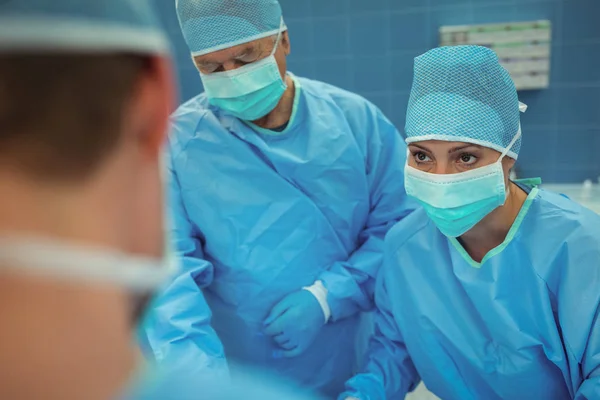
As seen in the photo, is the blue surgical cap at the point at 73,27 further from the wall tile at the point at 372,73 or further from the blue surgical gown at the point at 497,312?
the wall tile at the point at 372,73

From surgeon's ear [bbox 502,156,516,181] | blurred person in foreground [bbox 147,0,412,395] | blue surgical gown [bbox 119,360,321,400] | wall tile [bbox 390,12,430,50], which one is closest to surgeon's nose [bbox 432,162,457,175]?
surgeon's ear [bbox 502,156,516,181]

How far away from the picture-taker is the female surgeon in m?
1.08

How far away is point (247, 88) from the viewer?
1.32 metres

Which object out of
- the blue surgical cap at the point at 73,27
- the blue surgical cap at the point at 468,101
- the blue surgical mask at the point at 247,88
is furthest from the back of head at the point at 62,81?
the blue surgical mask at the point at 247,88

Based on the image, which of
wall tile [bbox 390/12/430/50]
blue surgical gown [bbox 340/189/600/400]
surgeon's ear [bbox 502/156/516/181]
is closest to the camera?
blue surgical gown [bbox 340/189/600/400]

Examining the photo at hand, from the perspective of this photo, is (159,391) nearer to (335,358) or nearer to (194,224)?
(194,224)

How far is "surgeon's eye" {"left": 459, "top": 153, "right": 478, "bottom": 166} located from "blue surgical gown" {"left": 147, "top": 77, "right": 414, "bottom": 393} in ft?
1.14

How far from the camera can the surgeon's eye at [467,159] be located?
1.14m

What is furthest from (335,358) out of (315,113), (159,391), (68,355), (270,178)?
(68,355)

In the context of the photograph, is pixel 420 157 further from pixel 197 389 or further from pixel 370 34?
pixel 370 34

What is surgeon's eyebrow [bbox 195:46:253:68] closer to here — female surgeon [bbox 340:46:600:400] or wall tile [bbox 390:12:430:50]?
female surgeon [bbox 340:46:600:400]

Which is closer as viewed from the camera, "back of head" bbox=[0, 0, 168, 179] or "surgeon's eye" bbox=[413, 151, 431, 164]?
"back of head" bbox=[0, 0, 168, 179]

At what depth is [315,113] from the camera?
57.2 inches

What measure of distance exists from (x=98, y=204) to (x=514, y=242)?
989 mm
